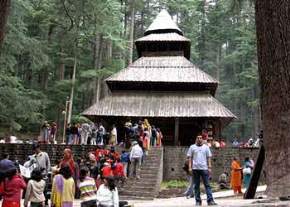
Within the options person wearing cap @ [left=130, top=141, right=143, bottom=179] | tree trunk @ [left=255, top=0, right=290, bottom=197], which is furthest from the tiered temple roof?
tree trunk @ [left=255, top=0, right=290, bottom=197]

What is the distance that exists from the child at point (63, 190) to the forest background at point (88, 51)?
9.20 ft

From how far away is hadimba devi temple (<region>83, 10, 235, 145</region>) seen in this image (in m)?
26.6

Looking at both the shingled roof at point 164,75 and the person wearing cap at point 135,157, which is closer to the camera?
the person wearing cap at point 135,157

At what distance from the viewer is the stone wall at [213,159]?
76.4 feet

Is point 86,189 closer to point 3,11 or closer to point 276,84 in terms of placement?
point 276,84

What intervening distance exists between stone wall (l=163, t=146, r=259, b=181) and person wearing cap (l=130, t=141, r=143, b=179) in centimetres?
469

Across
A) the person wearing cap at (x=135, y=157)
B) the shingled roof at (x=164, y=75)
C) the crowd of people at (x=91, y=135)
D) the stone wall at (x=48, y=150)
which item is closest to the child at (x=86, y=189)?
the person wearing cap at (x=135, y=157)

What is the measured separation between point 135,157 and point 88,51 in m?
28.7

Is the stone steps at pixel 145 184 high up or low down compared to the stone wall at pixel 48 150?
down

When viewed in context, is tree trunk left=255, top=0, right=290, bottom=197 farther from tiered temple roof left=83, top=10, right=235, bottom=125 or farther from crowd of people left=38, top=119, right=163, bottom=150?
tiered temple roof left=83, top=10, right=235, bottom=125

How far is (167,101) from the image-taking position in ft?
91.0

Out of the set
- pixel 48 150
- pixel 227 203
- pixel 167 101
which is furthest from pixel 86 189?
pixel 167 101

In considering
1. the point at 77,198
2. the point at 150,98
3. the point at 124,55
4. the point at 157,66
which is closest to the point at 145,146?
the point at 77,198

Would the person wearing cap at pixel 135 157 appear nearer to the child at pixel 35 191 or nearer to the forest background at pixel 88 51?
the forest background at pixel 88 51
